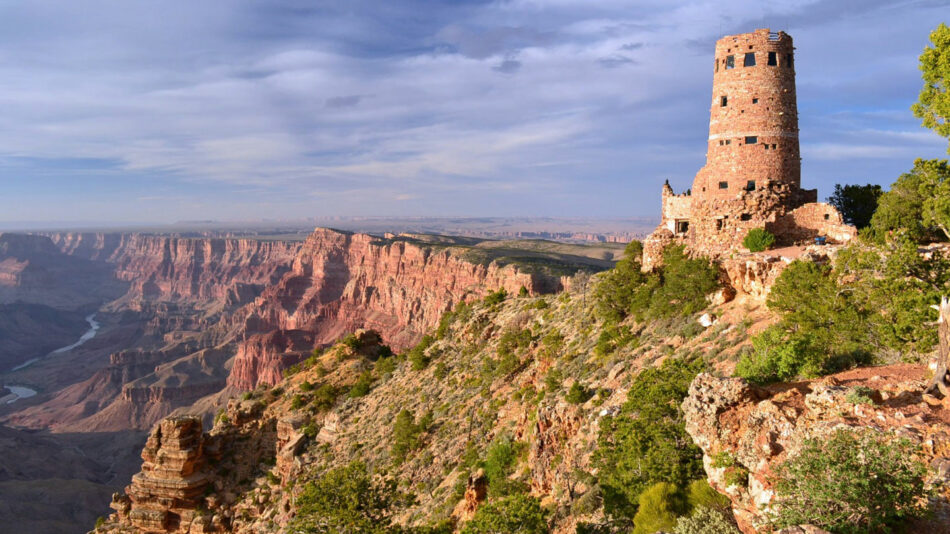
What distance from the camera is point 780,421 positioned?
1470 centimetres

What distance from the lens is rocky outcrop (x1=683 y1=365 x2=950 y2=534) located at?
13.1 m

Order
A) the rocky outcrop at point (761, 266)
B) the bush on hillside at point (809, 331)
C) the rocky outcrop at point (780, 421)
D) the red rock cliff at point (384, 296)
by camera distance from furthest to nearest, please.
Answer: the red rock cliff at point (384, 296), the rocky outcrop at point (761, 266), the bush on hillside at point (809, 331), the rocky outcrop at point (780, 421)

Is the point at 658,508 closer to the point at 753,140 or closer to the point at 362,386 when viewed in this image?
the point at 753,140

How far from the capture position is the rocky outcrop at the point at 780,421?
13.1 meters

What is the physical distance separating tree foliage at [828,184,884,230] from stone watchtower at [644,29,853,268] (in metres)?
5.95

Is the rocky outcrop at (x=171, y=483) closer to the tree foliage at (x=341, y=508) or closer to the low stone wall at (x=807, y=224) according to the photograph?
the tree foliage at (x=341, y=508)

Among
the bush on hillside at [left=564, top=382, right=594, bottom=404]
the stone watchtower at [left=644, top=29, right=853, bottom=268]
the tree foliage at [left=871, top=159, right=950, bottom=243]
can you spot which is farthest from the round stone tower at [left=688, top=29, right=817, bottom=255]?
the bush on hillside at [left=564, top=382, right=594, bottom=404]

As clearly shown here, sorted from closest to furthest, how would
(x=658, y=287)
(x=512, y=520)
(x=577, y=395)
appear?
1. (x=512, y=520)
2. (x=577, y=395)
3. (x=658, y=287)

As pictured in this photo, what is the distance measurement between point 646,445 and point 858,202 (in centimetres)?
2815

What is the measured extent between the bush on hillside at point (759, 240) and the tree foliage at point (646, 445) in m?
11.4

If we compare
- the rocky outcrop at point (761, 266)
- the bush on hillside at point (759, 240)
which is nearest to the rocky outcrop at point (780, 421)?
the rocky outcrop at point (761, 266)

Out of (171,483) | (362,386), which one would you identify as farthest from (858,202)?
(171,483)

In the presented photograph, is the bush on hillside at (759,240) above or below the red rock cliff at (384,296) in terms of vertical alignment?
above

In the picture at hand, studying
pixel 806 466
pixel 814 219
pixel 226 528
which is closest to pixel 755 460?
pixel 806 466
